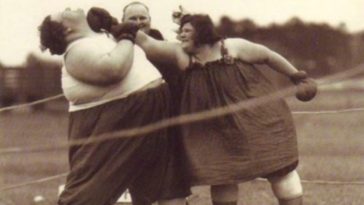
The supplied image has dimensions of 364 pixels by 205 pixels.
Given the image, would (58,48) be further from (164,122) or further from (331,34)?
(331,34)

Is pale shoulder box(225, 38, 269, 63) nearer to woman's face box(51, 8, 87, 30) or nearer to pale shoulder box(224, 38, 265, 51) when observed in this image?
pale shoulder box(224, 38, 265, 51)

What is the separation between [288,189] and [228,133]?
0.34 m

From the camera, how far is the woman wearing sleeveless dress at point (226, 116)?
3.51 m

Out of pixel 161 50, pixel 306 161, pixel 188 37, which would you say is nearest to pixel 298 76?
pixel 188 37

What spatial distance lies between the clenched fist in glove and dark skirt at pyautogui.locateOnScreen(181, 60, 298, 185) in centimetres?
16

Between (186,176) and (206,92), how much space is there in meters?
0.33

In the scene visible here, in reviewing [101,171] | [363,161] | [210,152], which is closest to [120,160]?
[101,171]

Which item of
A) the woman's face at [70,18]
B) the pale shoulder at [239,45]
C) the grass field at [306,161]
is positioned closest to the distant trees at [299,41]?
the grass field at [306,161]

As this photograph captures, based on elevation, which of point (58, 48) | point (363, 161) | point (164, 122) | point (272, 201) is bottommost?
point (363, 161)

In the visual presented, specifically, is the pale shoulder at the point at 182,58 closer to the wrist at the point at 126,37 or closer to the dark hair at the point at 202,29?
the dark hair at the point at 202,29

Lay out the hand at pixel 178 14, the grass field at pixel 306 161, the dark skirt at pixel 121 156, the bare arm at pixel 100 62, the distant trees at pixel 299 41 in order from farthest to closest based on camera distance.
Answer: the distant trees at pixel 299 41, the grass field at pixel 306 161, the hand at pixel 178 14, the dark skirt at pixel 121 156, the bare arm at pixel 100 62

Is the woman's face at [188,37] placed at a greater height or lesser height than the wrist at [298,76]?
greater

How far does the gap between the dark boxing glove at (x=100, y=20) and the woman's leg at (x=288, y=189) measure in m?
0.87

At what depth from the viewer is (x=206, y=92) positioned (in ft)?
11.5
